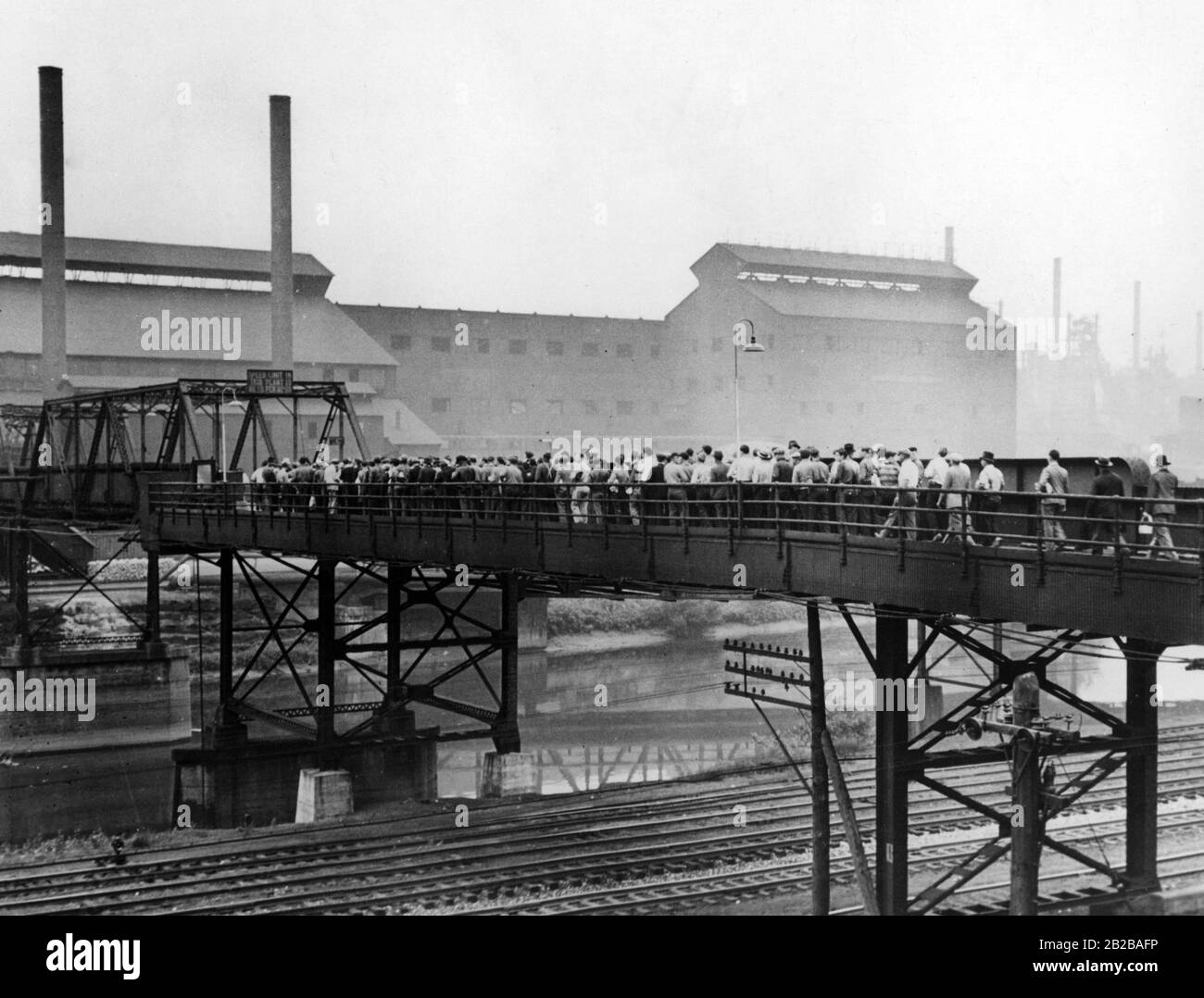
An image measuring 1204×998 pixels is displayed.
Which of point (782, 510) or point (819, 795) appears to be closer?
point (819, 795)

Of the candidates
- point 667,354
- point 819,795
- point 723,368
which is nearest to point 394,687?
point 819,795

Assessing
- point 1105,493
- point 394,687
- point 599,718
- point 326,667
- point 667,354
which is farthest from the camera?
point 667,354

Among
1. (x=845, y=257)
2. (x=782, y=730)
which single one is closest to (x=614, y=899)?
(x=782, y=730)

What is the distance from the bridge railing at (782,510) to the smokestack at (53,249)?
1173 inches

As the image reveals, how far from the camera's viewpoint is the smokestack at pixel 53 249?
51.0 meters

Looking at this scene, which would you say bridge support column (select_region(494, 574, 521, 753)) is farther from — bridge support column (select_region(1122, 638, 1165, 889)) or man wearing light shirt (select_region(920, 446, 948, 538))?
bridge support column (select_region(1122, 638, 1165, 889))

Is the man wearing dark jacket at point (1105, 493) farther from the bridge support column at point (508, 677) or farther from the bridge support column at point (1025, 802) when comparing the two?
the bridge support column at point (508, 677)

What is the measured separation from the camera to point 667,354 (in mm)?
80875

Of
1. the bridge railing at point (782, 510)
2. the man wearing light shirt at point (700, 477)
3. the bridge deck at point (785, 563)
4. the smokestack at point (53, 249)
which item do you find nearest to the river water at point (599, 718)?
the man wearing light shirt at point (700, 477)

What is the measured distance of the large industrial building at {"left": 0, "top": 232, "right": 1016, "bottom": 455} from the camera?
70.5 meters

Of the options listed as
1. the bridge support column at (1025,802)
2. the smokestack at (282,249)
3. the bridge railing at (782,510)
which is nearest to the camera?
the bridge support column at (1025,802)

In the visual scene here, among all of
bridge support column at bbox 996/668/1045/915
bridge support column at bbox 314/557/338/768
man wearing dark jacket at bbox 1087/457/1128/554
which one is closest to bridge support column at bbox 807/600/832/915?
bridge support column at bbox 996/668/1045/915

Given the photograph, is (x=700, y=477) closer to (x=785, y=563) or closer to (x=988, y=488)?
(x=785, y=563)

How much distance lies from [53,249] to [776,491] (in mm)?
48845
